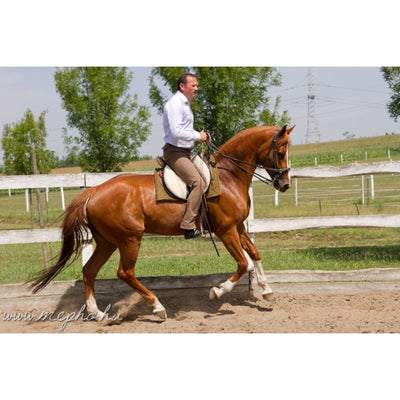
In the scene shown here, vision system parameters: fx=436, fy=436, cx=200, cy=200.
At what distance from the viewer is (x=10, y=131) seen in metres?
19.5

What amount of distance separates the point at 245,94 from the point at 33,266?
6556 millimetres

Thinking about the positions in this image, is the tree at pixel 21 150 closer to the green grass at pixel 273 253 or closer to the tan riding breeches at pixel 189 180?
the green grass at pixel 273 253

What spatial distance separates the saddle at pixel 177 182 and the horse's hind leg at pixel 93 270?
1.07 meters

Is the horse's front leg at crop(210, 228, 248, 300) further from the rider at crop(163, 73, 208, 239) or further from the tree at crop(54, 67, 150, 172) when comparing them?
the tree at crop(54, 67, 150, 172)

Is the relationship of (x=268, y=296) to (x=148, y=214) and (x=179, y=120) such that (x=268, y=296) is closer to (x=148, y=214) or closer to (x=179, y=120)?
(x=148, y=214)

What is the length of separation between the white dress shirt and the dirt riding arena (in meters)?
2.23

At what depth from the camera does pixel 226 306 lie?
632 cm

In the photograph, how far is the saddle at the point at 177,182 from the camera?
5824 mm

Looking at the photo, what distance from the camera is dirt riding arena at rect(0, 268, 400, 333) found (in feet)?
17.9

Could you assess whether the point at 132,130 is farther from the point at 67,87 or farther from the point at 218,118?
the point at 218,118

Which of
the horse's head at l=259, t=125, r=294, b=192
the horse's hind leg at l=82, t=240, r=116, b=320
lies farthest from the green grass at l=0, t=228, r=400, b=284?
the horse's head at l=259, t=125, r=294, b=192

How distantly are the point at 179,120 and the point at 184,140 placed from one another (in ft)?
0.89

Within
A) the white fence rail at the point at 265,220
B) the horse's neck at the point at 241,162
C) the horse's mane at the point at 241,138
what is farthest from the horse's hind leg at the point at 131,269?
the horse's mane at the point at 241,138

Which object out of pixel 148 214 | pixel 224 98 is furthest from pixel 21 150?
pixel 148 214
